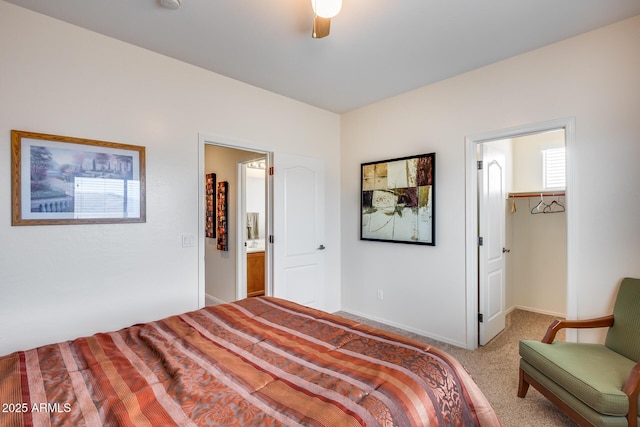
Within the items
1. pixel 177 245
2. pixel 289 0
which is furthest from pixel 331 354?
pixel 289 0

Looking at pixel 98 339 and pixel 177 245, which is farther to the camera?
pixel 177 245

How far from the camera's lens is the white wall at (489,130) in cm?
221

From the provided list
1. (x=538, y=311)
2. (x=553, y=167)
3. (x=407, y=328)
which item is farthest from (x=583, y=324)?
(x=553, y=167)

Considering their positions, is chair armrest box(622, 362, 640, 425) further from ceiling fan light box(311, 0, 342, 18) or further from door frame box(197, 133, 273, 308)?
door frame box(197, 133, 273, 308)

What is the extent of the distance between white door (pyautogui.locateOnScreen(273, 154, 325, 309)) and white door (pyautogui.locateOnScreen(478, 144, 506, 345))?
1838mm

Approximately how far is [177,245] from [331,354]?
1882 mm

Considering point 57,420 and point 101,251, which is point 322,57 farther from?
point 57,420

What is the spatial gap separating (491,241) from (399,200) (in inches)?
40.9

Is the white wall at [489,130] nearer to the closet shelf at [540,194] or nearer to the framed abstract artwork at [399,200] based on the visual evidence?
the framed abstract artwork at [399,200]

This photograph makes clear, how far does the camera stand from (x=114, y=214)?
7.75 ft

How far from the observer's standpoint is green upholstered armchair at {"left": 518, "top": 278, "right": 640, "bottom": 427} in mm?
1583

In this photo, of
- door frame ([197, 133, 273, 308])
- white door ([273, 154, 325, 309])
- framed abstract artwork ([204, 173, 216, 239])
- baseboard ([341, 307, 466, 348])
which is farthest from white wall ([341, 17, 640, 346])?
framed abstract artwork ([204, 173, 216, 239])

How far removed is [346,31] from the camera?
89.4 inches

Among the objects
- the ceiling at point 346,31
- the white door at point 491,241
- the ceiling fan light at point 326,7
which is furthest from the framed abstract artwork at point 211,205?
the white door at point 491,241
